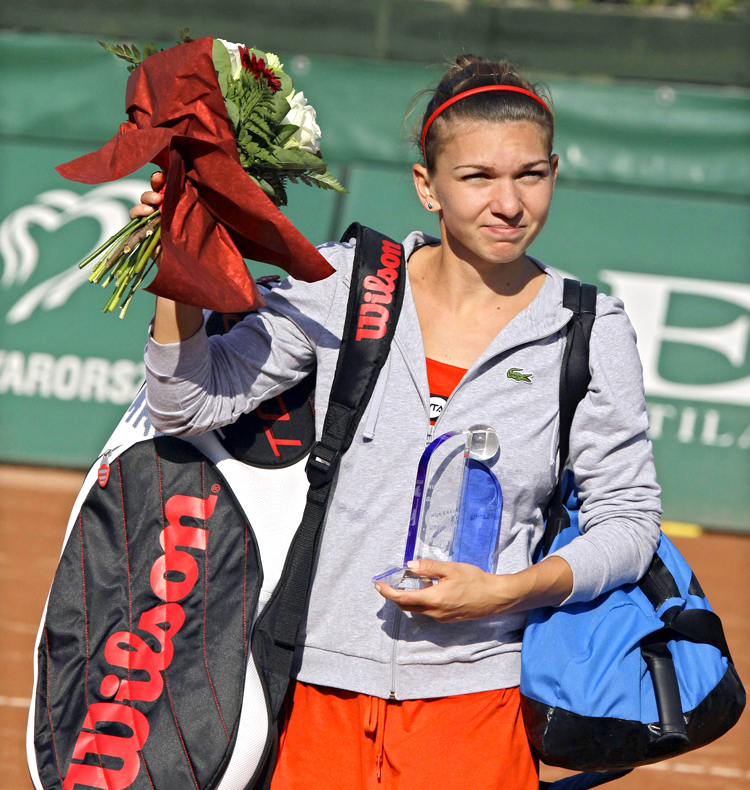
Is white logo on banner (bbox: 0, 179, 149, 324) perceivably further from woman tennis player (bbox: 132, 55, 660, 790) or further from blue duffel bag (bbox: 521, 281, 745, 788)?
blue duffel bag (bbox: 521, 281, 745, 788)

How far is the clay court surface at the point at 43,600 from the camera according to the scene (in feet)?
11.6

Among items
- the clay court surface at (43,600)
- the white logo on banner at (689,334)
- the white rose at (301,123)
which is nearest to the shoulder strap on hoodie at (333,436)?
the white rose at (301,123)

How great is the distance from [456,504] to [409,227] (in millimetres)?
4618

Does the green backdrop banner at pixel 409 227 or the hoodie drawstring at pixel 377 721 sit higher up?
the green backdrop banner at pixel 409 227

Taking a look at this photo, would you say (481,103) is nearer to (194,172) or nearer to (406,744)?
(194,172)

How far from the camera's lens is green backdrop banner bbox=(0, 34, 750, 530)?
5.91 metres

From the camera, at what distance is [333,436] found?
1.71 metres

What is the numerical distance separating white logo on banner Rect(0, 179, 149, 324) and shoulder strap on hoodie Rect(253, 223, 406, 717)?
189 inches

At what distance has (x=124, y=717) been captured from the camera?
1669mm

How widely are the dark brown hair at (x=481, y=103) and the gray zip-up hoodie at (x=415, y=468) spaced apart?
395mm

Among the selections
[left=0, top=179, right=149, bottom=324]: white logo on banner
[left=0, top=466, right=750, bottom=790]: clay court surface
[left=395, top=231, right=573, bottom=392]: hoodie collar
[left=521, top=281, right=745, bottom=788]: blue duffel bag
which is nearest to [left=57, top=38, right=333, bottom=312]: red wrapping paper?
[left=395, top=231, right=573, bottom=392]: hoodie collar

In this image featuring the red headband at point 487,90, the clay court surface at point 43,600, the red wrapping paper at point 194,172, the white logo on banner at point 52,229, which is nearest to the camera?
the red wrapping paper at point 194,172

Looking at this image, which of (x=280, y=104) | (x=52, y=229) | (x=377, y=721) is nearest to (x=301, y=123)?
(x=280, y=104)

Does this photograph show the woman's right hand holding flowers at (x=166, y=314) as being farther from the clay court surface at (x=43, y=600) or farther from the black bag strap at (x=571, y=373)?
the clay court surface at (x=43, y=600)
